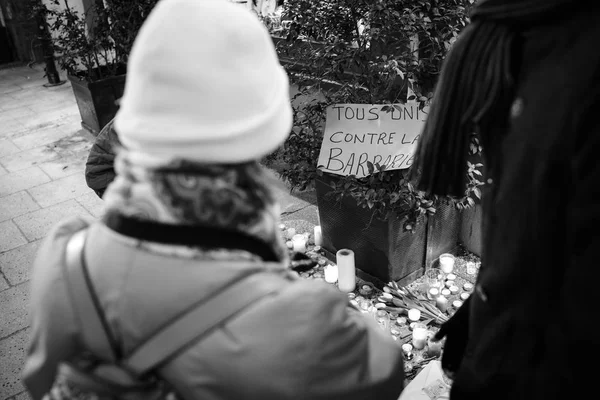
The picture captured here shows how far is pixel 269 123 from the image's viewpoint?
919mm

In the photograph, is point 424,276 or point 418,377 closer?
point 418,377

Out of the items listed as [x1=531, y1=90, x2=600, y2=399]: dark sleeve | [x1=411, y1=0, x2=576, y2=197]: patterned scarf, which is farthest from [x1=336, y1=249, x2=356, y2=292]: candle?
[x1=531, y1=90, x2=600, y2=399]: dark sleeve

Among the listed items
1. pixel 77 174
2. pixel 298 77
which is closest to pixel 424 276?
pixel 298 77

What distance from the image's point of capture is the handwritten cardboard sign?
2.64m

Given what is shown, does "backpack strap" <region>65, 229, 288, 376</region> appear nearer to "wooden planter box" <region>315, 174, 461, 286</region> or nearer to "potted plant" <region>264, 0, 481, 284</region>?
"potted plant" <region>264, 0, 481, 284</region>

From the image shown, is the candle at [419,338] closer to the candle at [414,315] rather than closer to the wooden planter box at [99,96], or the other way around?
the candle at [414,315]

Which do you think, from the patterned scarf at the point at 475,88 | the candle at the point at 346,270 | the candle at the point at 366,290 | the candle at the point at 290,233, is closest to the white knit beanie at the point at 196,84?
the patterned scarf at the point at 475,88

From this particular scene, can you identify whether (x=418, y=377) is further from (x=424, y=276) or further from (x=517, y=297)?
(x=517, y=297)

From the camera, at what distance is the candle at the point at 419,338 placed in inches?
103

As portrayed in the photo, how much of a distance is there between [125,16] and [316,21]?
368 centimetres

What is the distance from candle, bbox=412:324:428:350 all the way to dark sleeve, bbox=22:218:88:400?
6.61ft

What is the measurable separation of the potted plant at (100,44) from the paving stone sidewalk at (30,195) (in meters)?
0.55

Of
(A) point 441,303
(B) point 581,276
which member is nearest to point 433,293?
(A) point 441,303

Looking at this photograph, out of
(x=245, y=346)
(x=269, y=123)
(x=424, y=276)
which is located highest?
(x=269, y=123)
